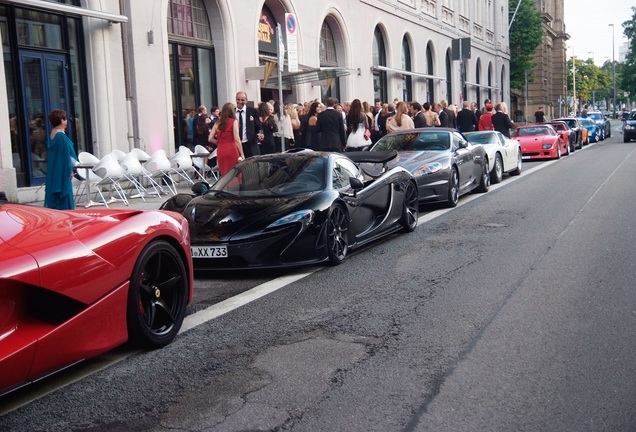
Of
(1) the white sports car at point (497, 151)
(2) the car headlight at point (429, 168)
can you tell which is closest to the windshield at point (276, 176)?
(2) the car headlight at point (429, 168)

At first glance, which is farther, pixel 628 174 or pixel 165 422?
pixel 628 174

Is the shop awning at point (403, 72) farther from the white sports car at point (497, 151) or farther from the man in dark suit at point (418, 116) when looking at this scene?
the white sports car at point (497, 151)

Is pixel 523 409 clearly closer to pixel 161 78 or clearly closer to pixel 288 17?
pixel 288 17

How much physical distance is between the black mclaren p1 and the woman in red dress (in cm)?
367

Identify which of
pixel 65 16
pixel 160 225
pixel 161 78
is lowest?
pixel 160 225

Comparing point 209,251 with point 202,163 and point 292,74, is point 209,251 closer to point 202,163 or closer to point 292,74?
point 202,163

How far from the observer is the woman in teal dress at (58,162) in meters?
11.1

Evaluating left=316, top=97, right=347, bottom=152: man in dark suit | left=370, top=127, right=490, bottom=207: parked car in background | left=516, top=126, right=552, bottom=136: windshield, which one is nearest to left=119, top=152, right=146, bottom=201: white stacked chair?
left=316, top=97, right=347, bottom=152: man in dark suit

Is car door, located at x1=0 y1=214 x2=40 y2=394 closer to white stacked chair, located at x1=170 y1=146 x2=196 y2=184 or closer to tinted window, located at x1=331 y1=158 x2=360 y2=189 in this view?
tinted window, located at x1=331 y1=158 x2=360 y2=189

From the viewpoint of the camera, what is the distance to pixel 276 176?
886 cm

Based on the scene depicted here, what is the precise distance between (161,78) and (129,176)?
3967mm

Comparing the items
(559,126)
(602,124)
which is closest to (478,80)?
(602,124)

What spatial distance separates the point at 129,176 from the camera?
15.3m

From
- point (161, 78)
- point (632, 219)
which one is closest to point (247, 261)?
point (632, 219)
